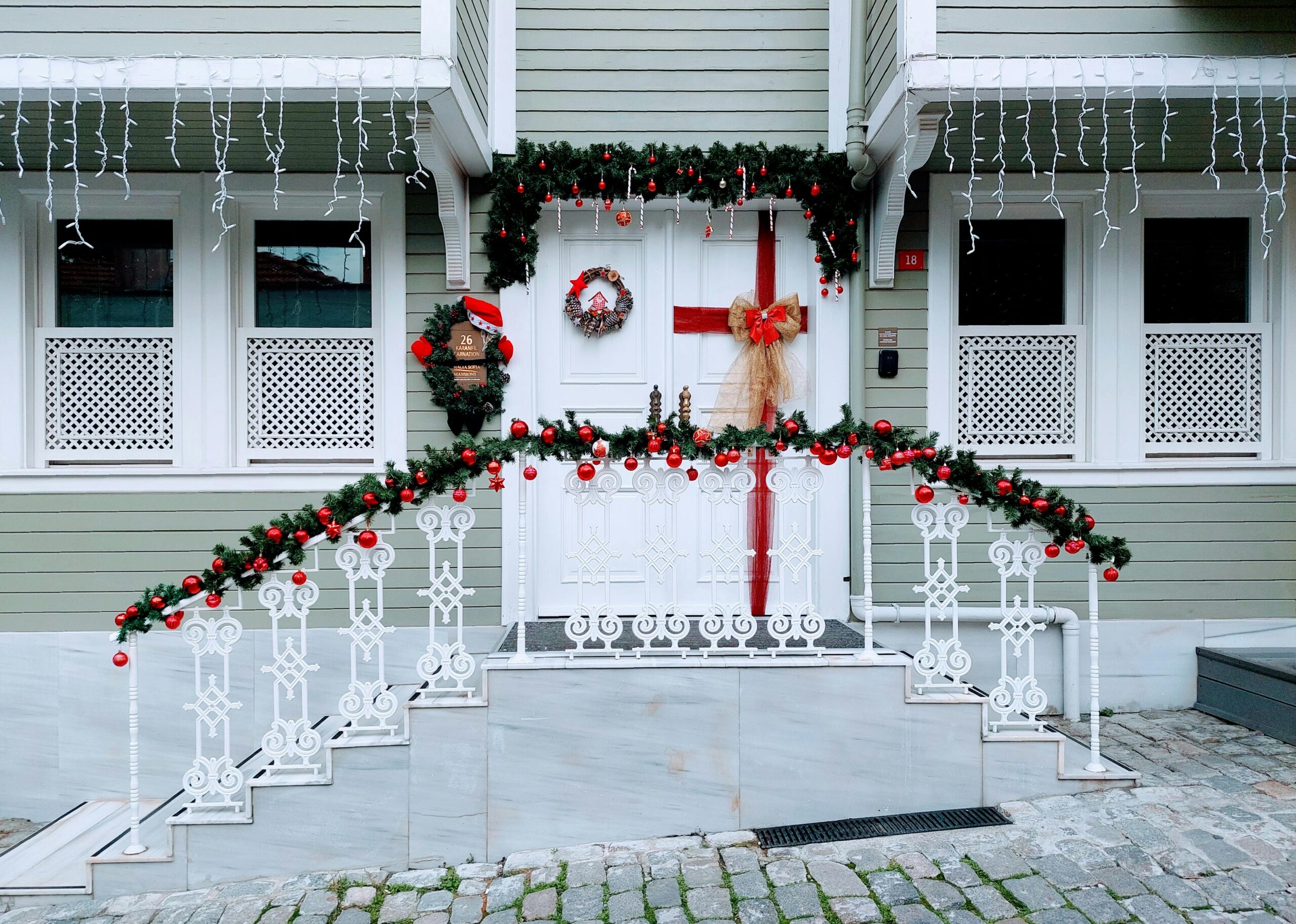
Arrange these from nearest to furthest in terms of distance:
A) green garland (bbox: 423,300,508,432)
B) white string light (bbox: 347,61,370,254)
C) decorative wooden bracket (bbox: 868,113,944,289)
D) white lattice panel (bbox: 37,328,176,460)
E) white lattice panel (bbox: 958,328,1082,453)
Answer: white string light (bbox: 347,61,370,254), decorative wooden bracket (bbox: 868,113,944,289), green garland (bbox: 423,300,508,432), white lattice panel (bbox: 37,328,176,460), white lattice panel (bbox: 958,328,1082,453)

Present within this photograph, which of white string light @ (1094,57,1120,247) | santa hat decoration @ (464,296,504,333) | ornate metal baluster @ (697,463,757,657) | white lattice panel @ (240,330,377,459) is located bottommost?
ornate metal baluster @ (697,463,757,657)

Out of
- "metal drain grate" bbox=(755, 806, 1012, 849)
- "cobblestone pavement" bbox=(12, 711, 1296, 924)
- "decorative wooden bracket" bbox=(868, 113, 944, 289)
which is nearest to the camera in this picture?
"cobblestone pavement" bbox=(12, 711, 1296, 924)

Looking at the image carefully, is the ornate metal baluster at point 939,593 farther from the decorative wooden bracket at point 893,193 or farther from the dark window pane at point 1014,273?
the dark window pane at point 1014,273

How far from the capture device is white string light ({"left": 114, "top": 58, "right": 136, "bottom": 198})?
3521 mm

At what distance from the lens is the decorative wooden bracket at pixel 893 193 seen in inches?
149

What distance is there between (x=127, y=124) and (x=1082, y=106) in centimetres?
465

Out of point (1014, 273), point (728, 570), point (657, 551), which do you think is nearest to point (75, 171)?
point (657, 551)

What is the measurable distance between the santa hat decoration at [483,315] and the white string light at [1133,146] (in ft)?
10.9

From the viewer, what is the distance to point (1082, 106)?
369cm

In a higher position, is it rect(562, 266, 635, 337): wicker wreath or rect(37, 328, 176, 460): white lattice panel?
rect(562, 266, 635, 337): wicker wreath

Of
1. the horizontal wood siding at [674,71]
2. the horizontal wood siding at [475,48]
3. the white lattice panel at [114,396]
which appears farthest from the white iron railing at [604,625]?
the horizontal wood siding at [674,71]

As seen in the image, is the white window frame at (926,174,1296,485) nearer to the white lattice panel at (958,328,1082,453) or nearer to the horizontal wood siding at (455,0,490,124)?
the white lattice panel at (958,328,1082,453)

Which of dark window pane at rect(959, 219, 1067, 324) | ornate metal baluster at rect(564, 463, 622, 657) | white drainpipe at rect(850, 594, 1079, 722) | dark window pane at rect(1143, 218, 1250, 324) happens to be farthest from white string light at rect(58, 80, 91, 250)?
dark window pane at rect(1143, 218, 1250, 324)

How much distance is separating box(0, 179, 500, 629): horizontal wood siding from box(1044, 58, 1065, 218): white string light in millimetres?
2920
